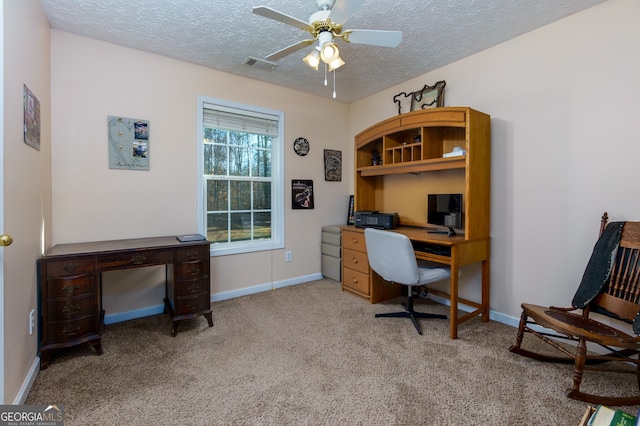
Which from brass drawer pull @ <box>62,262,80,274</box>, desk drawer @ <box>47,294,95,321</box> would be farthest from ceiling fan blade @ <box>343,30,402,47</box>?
desk drawer @ <box>47,294,95,321</box>

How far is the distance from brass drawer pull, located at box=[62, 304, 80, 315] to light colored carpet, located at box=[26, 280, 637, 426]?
34cm

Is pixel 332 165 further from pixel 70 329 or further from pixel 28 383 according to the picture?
pixel 28 383

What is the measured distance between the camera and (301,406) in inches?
63.4

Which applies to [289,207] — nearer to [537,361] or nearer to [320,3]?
[320,3]

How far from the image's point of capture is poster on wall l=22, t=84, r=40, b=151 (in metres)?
1.72

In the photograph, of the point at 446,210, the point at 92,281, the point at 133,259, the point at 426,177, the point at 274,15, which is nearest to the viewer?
the point at 274,15

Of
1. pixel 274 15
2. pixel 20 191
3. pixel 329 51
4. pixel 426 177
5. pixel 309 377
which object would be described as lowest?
pixel 309 377

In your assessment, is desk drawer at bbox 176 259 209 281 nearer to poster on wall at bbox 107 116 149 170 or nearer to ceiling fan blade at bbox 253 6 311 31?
poster on wall at bbox 107 116 149 170

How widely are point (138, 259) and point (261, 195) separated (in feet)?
5.41

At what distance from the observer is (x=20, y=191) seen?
5.42 feet

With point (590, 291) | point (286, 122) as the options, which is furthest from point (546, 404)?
point (286, 122)

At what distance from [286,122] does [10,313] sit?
2966mm

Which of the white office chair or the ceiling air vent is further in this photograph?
the ceiling air vent

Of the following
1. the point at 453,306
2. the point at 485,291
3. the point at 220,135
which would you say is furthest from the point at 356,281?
the point at 220,135
